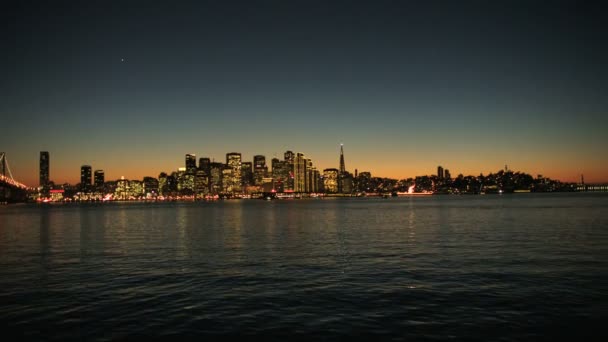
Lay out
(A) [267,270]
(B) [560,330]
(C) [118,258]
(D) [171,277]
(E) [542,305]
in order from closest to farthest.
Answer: (B) [560,330] → (E) [542,305] → (D) [171,277] → (A) [267,270] → (C) [118,258]

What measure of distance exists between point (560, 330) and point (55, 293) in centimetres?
2240

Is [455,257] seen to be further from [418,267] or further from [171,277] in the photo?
[171,277]

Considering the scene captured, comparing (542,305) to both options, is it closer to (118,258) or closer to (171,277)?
(171,277)

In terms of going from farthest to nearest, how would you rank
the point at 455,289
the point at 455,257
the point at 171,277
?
the point at 455,257
the point at 171,277
the point at 455,289

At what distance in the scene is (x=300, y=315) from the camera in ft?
59.7

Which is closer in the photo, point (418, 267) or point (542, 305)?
point (542, 305)

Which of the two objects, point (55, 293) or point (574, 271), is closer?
point (55, 293)

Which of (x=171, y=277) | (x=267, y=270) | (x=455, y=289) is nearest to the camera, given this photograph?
(x=455, y=289)

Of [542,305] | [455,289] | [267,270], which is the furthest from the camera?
[267,270]

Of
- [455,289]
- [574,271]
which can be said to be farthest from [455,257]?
[455,289]

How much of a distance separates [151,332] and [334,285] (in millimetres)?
10399

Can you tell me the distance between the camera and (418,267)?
29359 millimetres

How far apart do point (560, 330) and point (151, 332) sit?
1421 centimetres

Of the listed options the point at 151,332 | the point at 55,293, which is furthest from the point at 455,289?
the point at 55,293
